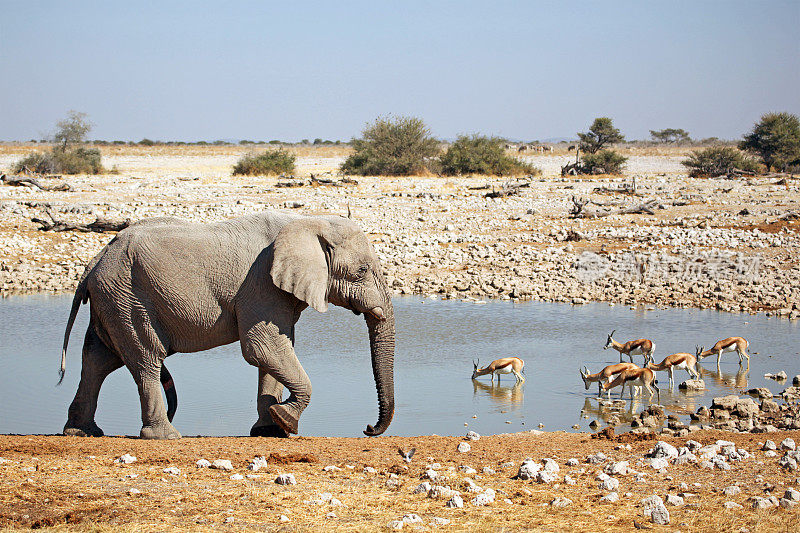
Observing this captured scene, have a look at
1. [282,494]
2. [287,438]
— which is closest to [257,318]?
[287,438]

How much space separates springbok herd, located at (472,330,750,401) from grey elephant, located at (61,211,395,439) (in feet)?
12.1

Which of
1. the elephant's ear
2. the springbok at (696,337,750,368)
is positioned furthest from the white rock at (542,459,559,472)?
the springbok at (696,337,750,368)

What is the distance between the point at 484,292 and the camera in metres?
18.6

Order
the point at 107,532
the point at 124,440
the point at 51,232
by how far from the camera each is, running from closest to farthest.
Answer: the point at 107,532
the point at 124,440
the point at 51,232

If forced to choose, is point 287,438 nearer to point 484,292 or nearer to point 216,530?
point 216,530

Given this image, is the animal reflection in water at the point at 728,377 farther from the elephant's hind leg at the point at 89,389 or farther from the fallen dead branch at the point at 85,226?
→ the fallen dead branch at the point at 85,226

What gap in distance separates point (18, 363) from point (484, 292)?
364 inches

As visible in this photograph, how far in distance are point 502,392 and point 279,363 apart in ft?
14.2

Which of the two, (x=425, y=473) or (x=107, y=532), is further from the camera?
(x=425, y=473)

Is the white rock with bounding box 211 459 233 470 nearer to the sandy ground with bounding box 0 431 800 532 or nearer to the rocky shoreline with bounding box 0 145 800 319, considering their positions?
the sandy ground with bounding box 0 431 800 532

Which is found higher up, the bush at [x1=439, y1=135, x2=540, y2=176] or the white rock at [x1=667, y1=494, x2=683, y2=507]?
the bush at [x1=439, y1=135, x2=540, y2=176]

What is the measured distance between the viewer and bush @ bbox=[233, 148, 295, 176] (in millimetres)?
42156

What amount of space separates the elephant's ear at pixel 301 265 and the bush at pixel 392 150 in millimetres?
34732

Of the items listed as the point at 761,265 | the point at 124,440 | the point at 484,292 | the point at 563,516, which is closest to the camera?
the point at 563,516
